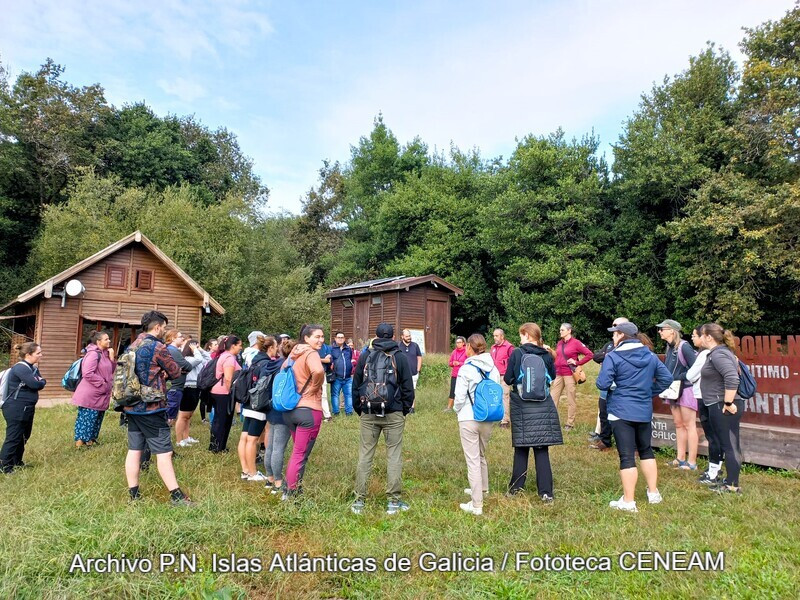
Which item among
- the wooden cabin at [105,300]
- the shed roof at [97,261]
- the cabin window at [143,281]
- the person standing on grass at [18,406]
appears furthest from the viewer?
the cabin window at [143,281]

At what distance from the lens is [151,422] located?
17.2ft

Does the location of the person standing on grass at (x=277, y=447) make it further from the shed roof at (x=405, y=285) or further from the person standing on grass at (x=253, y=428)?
the shed roof at (x=405, y=285)

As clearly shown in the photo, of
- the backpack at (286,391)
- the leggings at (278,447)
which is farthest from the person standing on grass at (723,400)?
the leggings at (278,447)

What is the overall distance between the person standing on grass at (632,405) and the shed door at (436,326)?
660 inches

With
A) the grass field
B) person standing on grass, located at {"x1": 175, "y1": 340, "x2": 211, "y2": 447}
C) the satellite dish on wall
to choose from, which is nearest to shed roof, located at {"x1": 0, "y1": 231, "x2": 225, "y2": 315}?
the satellite dish on wall

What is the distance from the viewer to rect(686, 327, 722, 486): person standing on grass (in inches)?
240

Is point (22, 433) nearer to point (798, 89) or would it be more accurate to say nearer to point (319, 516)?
point (319, 516)

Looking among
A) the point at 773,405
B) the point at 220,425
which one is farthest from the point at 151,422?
the point at 773,405

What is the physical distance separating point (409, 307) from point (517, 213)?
1005 centimetres

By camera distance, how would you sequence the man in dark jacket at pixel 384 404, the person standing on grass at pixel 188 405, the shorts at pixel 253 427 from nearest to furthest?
the man in dark jacket at pixel 384 404, the shorts at pixel 253 427, the person standing on grass at pixel 188 405

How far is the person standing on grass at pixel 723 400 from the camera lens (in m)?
5.73

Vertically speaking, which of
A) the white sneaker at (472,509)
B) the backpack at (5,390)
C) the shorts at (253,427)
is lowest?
the white sneaker at (472,509)

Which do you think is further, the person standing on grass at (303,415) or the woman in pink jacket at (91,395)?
the woman in pink jacket at (91,395)

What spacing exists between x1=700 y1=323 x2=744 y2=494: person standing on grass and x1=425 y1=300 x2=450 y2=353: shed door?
53.6 ft
